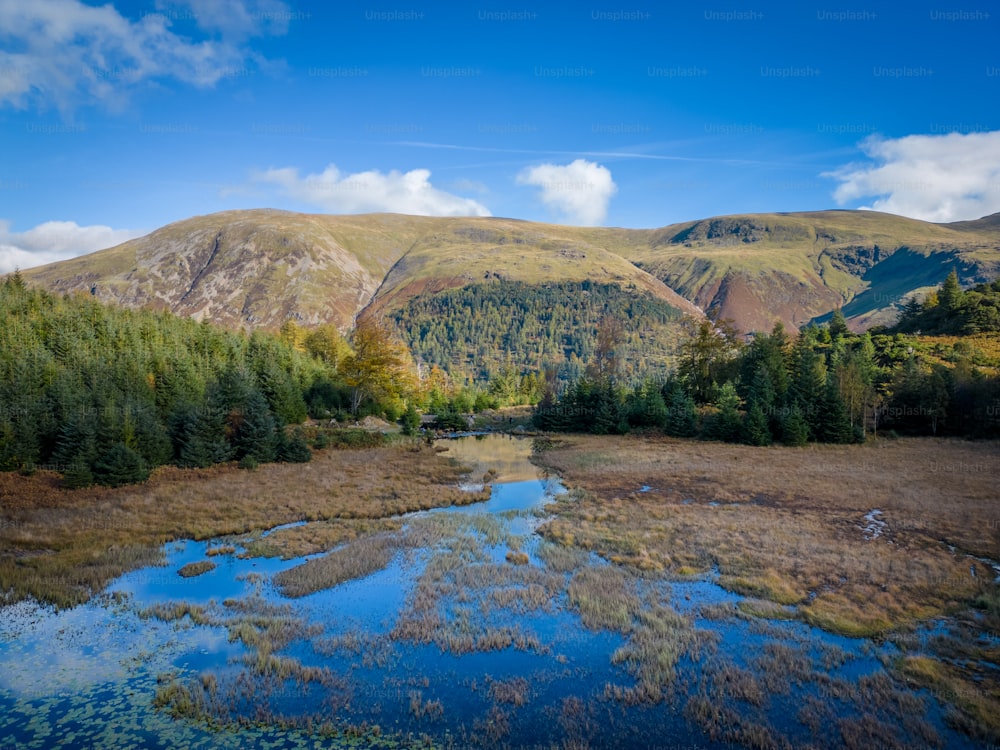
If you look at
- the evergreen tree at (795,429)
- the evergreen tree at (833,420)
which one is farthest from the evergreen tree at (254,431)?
the evergreen tree at (833,420)

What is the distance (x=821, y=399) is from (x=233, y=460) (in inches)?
2322

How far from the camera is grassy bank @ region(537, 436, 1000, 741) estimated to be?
14.3m

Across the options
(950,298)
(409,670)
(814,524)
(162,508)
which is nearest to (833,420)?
(814,524)

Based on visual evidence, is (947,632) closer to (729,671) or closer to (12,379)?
(729,671)

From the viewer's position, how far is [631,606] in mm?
16359

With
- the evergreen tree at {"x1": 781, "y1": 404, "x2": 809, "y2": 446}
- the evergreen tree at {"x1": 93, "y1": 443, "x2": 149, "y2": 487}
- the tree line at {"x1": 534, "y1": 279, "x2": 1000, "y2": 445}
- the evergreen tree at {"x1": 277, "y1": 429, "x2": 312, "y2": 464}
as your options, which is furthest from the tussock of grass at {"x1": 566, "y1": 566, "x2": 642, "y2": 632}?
the evergreen tree at {"x1": 781, "y1": 404, "x2": 809, "y2": 446}

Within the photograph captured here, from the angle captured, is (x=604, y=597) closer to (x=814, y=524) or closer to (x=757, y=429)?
(x=814, y=524)

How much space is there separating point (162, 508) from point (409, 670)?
882 inches

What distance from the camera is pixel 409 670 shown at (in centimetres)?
1298

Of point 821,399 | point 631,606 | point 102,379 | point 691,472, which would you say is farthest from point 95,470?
point 821,399

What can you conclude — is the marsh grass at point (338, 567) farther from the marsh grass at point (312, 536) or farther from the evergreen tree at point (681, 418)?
the evergreen tree at point (681, 418)

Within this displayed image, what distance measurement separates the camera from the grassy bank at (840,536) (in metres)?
14.3

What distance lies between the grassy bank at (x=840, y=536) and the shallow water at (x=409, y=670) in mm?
1281

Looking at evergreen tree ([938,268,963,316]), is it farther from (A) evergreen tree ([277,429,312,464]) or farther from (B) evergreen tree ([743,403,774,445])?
(A) evergreen tree ([277,429,312,464])
